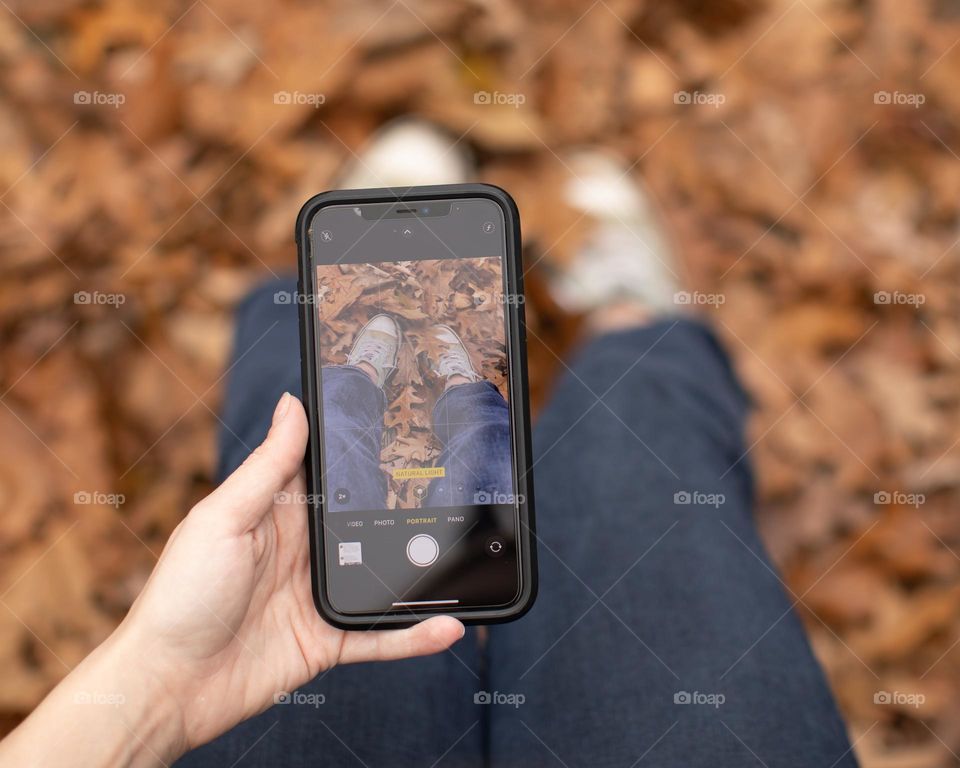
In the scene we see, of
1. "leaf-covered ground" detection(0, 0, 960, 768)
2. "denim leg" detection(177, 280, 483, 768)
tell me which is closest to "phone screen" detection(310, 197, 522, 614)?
"denim leg" detection(177, 280, 483, 768)

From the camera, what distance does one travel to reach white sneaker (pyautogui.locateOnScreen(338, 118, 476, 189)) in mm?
1645

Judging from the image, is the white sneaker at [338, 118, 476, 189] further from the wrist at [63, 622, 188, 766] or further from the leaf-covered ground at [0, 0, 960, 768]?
the wrist at [63, 622, 188, 766]

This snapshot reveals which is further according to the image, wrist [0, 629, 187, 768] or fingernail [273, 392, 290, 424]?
fingernail [273, 392, 290, 424]

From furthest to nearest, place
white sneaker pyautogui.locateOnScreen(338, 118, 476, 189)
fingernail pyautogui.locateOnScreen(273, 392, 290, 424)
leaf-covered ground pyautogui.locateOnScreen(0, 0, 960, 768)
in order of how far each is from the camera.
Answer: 1. white sneaker pyautogui.locateOnScreen(338, 118, 476, 189)
2. leaf-covered ground pyautogui.locateOnScreen(0, 0, 960, 768)
3. fingernail pyautogui.locateOnScreen(273, 392, 290, 424)

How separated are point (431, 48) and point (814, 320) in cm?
100

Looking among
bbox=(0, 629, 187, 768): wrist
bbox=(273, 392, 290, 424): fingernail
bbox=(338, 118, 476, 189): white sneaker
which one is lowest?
Result: bbox=(0, 629, 187, 768): wrist

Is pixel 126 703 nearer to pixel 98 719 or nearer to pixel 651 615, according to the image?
pixel 98 719

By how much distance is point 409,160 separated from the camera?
1.64m

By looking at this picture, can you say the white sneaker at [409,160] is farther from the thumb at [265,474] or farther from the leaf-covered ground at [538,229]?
→ the thumb at [265,474]

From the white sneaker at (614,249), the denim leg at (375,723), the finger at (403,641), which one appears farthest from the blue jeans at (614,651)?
the white sneaker at (614,249)

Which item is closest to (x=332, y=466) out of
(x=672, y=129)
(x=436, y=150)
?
(x=436, y=150)

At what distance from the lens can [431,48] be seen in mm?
1606

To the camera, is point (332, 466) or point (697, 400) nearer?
point (332, 466)

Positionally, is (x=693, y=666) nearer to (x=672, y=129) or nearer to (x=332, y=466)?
(x=332, y=466)
